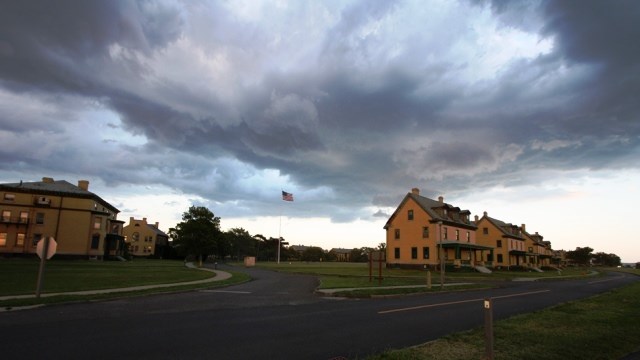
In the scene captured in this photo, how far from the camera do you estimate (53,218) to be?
5488 cm

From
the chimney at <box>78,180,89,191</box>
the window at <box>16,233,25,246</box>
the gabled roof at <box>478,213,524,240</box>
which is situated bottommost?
the window at <box>16,233,25,246</box>

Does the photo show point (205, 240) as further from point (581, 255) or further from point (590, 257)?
point (590, 257)

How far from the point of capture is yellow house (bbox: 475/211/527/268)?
72812mm

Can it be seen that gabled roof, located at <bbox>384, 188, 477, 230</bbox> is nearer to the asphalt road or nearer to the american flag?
the american flag

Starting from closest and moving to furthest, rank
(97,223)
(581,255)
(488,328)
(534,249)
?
(488,328), (97,223), (534,249), (581,255)

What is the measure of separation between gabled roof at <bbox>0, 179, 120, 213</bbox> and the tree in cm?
2042

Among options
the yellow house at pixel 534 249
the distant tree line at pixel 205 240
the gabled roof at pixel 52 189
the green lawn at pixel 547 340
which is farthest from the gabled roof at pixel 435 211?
the gabled roof at pixel 52 189

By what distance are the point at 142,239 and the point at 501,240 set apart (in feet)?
263

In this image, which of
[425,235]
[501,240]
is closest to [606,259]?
[501,240]

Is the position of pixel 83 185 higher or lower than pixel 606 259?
higher

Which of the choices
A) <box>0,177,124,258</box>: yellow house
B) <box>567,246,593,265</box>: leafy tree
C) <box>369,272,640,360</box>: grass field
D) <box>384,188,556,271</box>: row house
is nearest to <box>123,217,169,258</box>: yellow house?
<box>0,177,124,258</box>: yellow house

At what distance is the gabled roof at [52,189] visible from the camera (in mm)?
53594

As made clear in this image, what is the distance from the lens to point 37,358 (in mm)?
6871

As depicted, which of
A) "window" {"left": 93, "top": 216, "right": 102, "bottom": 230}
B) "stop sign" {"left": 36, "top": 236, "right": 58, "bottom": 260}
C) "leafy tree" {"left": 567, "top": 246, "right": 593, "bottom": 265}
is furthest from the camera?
"leafy tree" {"left": 567, "top": 246, "right": 593, "bottom": 265}
